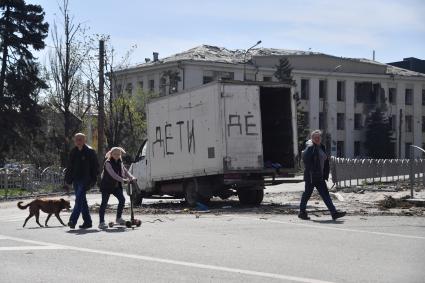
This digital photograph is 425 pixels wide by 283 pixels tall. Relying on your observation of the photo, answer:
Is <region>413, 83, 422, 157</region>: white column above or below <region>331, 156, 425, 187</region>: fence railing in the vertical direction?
above

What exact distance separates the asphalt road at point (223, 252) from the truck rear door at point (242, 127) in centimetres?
328

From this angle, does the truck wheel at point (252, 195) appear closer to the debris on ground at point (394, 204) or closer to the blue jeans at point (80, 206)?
the debris on ground at point (394, 204)

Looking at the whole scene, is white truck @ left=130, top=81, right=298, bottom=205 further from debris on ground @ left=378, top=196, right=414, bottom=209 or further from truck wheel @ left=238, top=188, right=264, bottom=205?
debris on ground @ left=378, top=196, right=414, bottom=209

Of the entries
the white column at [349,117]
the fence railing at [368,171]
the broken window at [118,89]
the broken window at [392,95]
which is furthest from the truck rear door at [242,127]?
the broken window at [392,95]

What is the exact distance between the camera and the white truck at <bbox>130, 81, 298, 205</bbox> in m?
16.8

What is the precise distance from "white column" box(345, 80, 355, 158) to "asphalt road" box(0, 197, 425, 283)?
6578 cm

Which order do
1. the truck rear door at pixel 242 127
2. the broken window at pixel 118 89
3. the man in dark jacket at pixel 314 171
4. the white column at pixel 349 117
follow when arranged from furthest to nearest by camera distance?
the white column at pixel 349 117, the broken window at pixel 118 89, the truck rear door at pixel 242 127, the man in dark jacket at pixel 314 171

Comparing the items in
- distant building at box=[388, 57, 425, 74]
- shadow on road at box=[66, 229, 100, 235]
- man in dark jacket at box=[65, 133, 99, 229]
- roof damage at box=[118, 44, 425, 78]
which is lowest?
shadow on road at box=[66, 229, 100, 235]

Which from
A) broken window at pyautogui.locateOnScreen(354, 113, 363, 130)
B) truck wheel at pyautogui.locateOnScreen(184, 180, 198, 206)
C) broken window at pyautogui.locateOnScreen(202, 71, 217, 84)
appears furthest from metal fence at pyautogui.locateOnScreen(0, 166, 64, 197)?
broken window at pyautogui.locateOnScreen(354, 113, 363, 130)

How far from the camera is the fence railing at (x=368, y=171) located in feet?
86.1

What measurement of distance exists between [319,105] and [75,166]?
6567cm

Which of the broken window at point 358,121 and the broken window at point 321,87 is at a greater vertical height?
the broken window at point 321,87

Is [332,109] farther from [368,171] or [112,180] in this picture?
[112,180]

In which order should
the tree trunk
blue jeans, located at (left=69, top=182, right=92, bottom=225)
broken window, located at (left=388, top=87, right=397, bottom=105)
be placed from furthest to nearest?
broken window, located at (left=388, top=87, right=397, bottom=105) → the tree trunk → blue jeans, located at (left=69, top=182, right=92, bottom=225)
